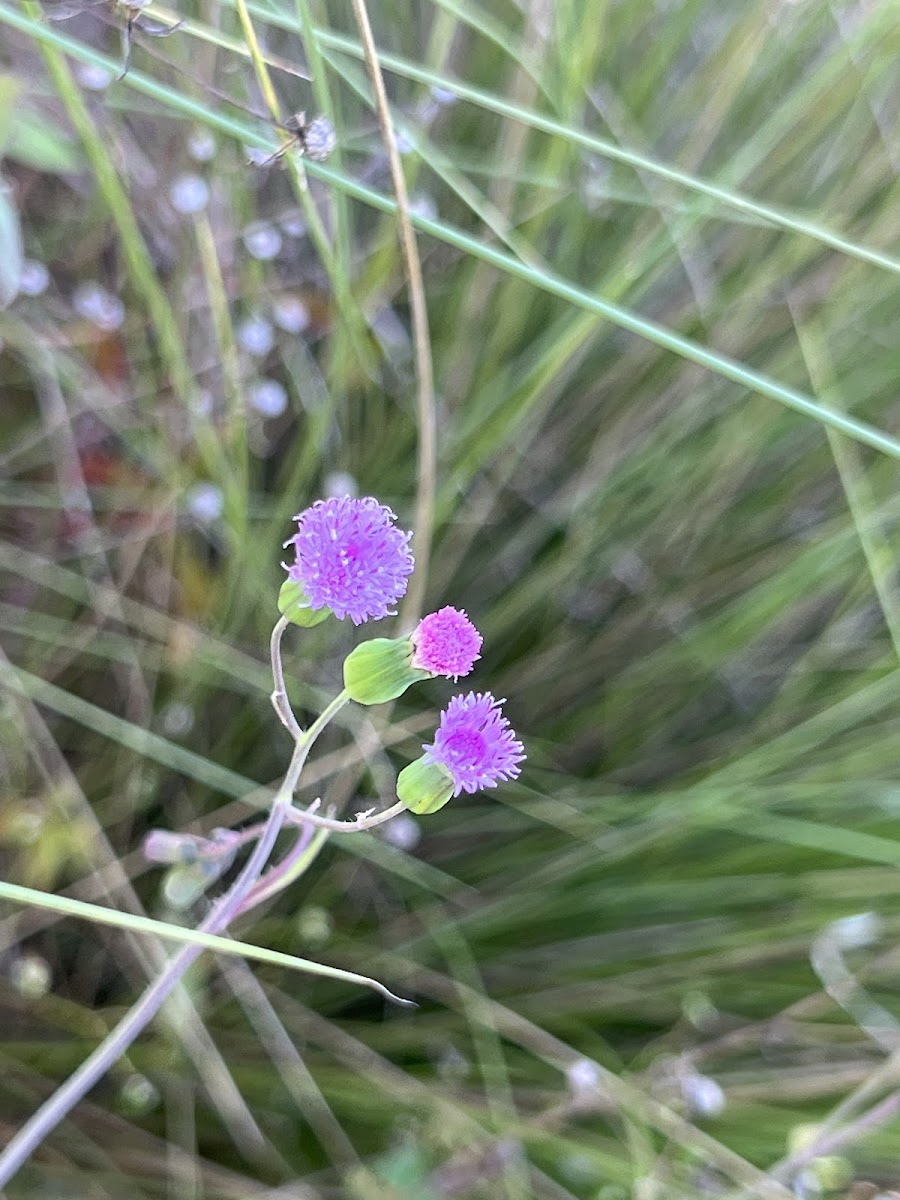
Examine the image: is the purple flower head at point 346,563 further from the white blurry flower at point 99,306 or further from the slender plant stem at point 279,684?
the white blurry flower at point 99,306

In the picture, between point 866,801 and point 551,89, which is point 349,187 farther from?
point 866,801

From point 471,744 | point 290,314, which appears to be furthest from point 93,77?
point 471,744

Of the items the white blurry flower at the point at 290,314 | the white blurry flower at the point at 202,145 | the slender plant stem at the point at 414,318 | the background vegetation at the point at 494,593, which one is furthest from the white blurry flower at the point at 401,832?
the white blurry flower at the point at 202,145

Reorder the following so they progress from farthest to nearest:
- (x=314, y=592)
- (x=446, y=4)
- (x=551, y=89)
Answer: (x=551, y=89) → (x=446, y=4) → (x=314, y=592)

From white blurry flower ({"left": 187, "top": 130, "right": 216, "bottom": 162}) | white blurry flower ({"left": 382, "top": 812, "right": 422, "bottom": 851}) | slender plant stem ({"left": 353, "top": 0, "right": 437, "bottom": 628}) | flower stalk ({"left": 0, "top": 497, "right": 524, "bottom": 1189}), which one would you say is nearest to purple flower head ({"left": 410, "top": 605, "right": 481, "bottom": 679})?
flower stalk ({"left": 0, "top": 497, "right": 524, "bottom": 1189})

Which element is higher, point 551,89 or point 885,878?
point 551,89

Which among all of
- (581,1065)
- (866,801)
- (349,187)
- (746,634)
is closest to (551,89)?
(349,187)

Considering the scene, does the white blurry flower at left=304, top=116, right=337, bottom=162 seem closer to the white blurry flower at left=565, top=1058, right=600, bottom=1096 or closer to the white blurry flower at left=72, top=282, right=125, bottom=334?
the white blurry flower at left=72, top=282, right=125, bottom=334
